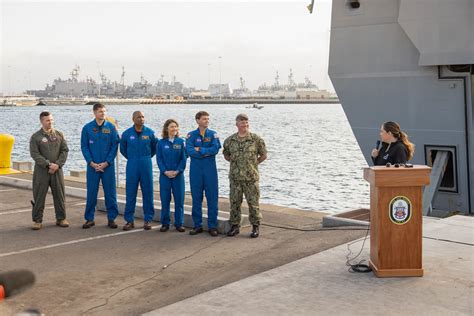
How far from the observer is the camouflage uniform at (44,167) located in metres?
8.70

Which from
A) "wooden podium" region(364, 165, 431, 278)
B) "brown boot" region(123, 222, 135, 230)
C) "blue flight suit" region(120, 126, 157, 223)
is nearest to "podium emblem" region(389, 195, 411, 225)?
"wooden podium" region(364, 165, 431, 278)

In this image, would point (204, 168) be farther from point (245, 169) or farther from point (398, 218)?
point (398, 218)

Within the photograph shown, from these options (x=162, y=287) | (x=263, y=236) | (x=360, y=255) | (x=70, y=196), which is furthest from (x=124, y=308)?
(x=70, y=196)

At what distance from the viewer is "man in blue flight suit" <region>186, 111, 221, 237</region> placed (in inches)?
322

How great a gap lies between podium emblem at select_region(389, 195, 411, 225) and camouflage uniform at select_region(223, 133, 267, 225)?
2723mm

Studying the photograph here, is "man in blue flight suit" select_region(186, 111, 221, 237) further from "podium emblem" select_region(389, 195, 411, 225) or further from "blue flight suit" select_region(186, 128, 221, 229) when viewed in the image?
"podium emblem" select_region(389, 195, 411, 225)

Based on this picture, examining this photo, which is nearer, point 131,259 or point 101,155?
point 131,259

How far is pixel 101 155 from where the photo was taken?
877 cm

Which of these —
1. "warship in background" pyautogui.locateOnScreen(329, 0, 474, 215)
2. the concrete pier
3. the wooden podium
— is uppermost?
"warship in background" pyautogui.locateOnScreen(329, 0, 474, 215)

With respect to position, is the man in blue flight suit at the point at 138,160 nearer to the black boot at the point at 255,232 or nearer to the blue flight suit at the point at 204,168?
the blue flight suit at the point at 204,168

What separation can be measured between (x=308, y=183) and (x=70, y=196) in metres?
16.5

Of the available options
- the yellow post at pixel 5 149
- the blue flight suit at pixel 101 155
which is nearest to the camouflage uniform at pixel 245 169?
the blue flight suit at pixel 101 155

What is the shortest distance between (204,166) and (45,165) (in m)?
2.31

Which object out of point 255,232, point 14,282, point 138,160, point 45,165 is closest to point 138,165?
point 138,160
